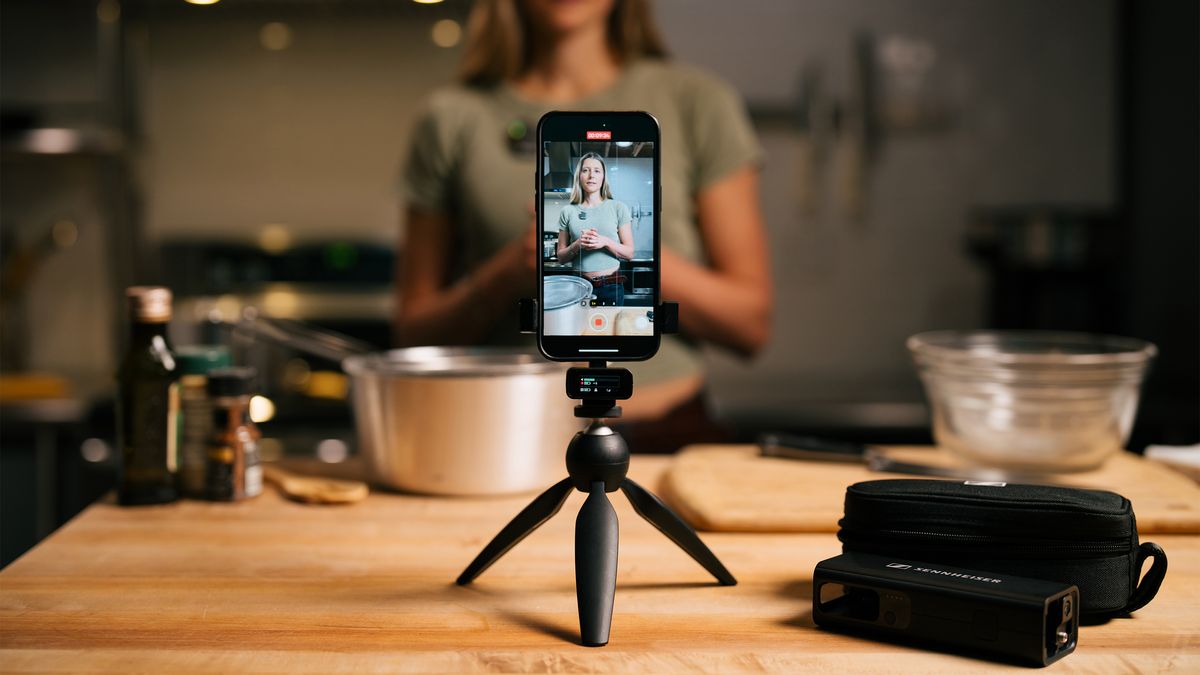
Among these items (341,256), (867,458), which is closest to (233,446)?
(867,458)

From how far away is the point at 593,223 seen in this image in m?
0.77

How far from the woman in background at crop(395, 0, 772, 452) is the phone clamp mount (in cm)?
82

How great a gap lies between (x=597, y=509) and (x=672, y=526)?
0.10m

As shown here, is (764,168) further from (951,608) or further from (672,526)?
(951,608)

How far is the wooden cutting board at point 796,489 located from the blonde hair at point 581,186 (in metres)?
0.38

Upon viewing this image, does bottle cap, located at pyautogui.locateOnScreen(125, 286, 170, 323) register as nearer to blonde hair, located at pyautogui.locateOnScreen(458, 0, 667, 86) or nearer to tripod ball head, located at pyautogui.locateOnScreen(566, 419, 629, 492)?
tripod ball head, located at pyautogui.locateOnScreen(566, 419, 629, 492)

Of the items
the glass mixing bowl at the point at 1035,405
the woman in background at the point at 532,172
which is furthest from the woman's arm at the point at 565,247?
the woman in background at the point at 532,172

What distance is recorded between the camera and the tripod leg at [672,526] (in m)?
0.82

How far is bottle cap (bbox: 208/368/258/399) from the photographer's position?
42.5 inches

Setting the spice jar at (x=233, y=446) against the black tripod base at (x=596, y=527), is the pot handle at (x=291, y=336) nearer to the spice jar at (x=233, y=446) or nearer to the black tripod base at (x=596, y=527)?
the spice jar at (x=233, y=446)

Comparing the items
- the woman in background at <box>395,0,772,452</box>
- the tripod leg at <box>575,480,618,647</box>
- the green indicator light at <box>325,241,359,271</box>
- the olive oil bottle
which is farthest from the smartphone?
the green indicator light at <box>325,241,359,271</box>

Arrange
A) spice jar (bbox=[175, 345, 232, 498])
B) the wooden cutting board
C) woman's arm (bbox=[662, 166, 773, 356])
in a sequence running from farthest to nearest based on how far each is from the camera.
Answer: woman's arm (bbox=[662, 166, 773, 356])
spice jar (bbox=[175, 345, 232, 498])
the wooden cutting board

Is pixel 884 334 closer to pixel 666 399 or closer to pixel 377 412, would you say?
pixel 666 399

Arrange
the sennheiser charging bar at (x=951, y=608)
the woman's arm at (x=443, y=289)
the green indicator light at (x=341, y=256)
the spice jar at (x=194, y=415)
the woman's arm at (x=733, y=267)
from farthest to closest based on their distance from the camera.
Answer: the green indicator light at (x=341, y=256)
the woman's arm at (x=733, y=267)
the woman's arm at (x=443, y=289)
the spice jar at (x=194, y=415)
the sennheiser charging bar at (x=951, y=608)
